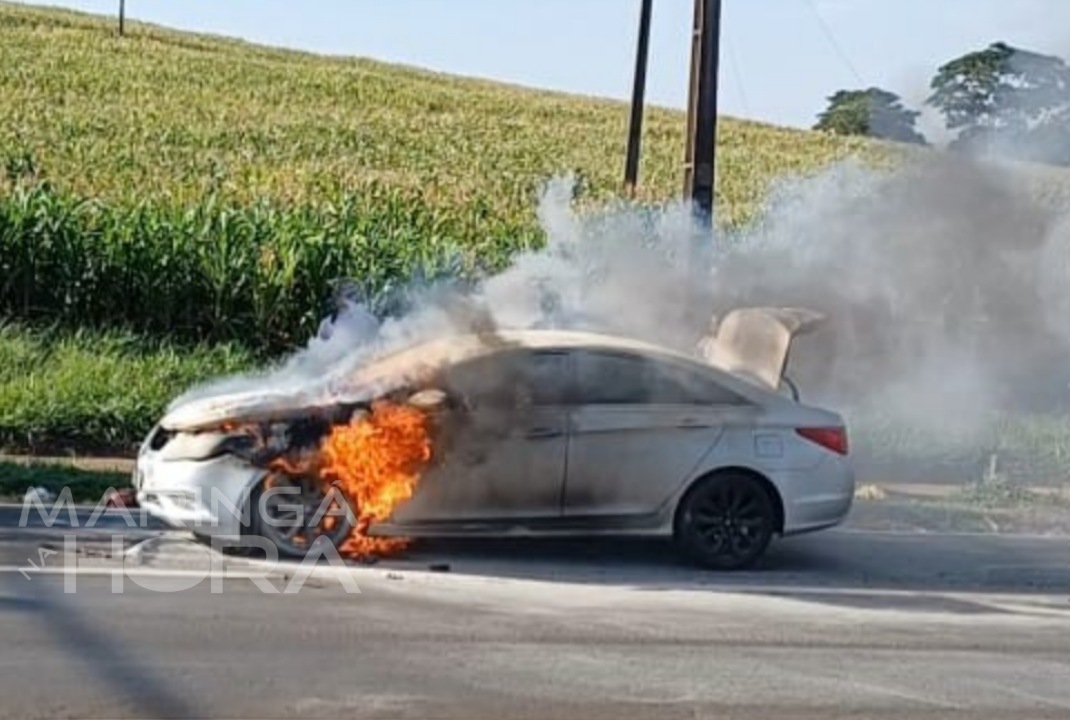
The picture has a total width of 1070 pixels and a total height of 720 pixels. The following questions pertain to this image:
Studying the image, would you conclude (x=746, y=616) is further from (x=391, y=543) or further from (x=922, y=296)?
(x=922, y=296)

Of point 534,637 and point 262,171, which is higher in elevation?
point 262,171

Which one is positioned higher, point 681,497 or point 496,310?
point 496,310

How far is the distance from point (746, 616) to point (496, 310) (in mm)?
3490

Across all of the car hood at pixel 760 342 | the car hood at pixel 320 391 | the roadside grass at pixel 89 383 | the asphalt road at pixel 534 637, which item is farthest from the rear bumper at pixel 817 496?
the roadside grass at pixel 89 383

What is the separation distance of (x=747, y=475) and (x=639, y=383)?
0.90 metres

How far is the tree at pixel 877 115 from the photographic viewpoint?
1783cm

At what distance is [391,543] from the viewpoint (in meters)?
11.0

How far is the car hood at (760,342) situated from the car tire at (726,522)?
3.22 feet

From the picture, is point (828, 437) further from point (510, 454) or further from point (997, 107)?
point (997, 107)

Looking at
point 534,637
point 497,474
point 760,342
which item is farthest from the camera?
point 760,342

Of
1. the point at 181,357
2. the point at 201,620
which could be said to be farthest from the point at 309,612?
the point at 181,357

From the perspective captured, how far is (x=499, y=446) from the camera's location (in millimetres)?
10789

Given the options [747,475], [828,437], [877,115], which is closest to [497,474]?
[747,475]

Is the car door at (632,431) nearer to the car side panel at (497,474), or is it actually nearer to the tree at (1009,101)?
the car side panel at (497,474)
